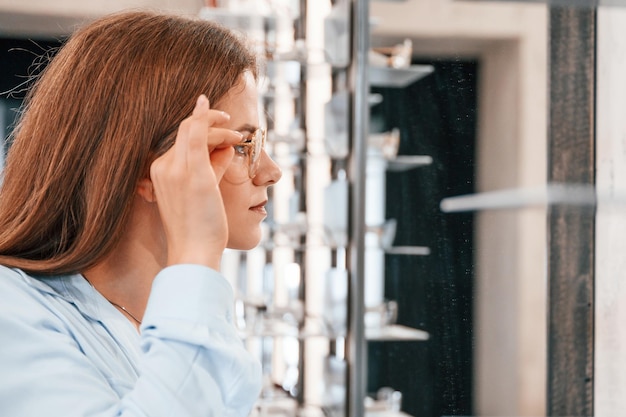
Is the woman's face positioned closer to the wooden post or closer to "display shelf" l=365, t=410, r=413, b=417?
the wooden post

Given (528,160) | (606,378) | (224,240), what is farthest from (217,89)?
(528,160)

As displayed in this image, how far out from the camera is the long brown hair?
35.2 inches

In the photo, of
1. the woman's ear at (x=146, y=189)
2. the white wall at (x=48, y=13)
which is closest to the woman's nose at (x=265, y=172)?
the woman's ear at (x=146, y=189)

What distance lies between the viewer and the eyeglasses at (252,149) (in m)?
0.95

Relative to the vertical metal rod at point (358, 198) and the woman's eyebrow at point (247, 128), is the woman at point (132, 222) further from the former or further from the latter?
the vertical metal rod at point (358, 198)

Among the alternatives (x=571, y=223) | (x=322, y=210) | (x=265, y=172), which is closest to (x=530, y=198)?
(x=571, y=223)

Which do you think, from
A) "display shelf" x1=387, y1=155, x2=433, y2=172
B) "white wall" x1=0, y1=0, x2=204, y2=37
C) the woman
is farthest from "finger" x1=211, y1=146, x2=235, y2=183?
"display shelf" x1=387, y1=155, x2=433, y2=172

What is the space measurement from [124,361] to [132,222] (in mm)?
180

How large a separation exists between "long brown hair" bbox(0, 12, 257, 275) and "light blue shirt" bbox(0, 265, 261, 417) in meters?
0.06

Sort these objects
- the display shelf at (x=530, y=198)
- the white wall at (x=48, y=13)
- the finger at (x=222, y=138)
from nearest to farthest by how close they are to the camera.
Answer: the finger at (x=222, y=138)
the display shelf at (x=530, y=198)
the white wall at (x=48, y=13)

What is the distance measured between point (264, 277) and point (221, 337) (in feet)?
8.10

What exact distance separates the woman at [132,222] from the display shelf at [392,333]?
1.24m

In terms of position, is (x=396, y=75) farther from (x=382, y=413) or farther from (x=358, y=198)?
(x=382, y=413)

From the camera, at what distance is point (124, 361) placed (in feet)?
2.89
